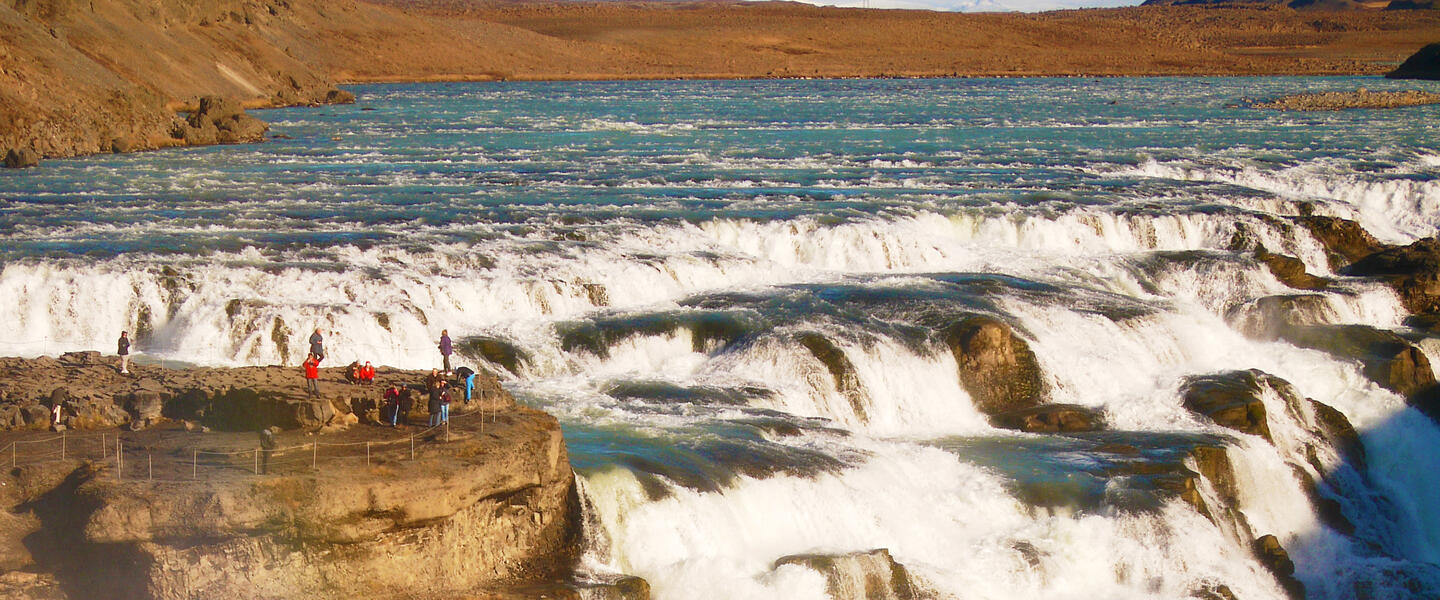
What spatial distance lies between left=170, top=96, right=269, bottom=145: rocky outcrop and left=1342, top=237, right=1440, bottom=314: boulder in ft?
161

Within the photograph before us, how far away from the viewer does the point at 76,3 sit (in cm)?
8081

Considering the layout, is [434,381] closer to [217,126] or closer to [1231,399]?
[1231,399]

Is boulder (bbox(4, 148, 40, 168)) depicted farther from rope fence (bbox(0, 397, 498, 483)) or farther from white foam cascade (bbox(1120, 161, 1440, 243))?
white foam cascade (bbox(1120, 161, 1440, 243))

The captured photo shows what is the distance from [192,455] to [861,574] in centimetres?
1001

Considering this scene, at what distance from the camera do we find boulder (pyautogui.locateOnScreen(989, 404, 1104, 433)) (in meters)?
29.2

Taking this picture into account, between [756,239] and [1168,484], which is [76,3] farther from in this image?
[1168,484]

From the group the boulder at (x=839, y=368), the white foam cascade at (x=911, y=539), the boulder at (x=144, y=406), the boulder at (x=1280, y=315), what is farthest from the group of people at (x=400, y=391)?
the boulder at (x=1280, y=315)

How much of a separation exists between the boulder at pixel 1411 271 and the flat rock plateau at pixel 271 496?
90.3 feet

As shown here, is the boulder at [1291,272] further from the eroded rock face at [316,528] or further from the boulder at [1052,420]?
the eroded rock face at [316,528]

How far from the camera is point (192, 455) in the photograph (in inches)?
790

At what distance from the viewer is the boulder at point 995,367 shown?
3059cm

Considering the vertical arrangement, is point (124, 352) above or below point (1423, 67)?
below

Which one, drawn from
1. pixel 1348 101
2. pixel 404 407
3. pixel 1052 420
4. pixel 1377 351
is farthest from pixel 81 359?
pixel 1348 101

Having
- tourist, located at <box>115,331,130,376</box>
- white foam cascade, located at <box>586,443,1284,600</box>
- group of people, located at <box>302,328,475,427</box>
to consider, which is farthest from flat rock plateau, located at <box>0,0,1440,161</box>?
white foam cascade, located at <box>586,443,1284,600</box>
